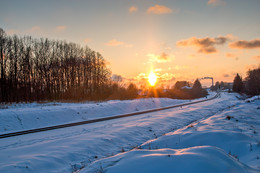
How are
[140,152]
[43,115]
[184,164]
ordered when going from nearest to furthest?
[184,164]
[140,152]
[43,115]

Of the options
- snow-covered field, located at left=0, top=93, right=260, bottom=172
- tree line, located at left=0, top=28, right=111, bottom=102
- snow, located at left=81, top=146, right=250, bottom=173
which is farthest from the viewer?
tree line, located at left=0, top=28, right=111, bottom=102

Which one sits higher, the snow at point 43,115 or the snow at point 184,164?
the snow at point 184,164

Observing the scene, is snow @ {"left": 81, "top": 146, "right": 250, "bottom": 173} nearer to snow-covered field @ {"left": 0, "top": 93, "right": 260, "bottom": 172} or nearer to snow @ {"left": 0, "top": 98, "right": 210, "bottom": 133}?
snow-covered field @ {"left": 0, "top": 93, "right": 260, "bottom": 172}

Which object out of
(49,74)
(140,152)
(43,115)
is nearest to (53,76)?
(49,74)

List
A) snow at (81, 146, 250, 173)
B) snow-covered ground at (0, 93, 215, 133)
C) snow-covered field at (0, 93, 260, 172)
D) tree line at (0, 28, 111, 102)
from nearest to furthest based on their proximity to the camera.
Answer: snow at (81, 146, 250, 173)
snow-covered field at (0, 93, 260, 172)
snow-covered ground at (0, 93, 215, 133)
tree line at (0, 28, 111, 102)

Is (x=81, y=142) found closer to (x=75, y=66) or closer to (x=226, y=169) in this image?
(x=226, y=169)

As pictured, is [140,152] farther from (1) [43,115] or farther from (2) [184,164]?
(1) [43,115]

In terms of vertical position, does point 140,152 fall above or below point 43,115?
above

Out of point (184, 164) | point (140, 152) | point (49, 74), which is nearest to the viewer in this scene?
point (184, 164)

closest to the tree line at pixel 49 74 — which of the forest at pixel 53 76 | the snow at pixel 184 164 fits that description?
the forest at pixel 53 76

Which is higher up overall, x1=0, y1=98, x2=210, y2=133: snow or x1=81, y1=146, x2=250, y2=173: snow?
x1=81, y1=146, x2=250, y2=173: snow

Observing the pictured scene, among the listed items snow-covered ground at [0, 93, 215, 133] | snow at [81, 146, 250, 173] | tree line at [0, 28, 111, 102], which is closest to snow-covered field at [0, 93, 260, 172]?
Answer: snow at [81, 146, 250, 173]

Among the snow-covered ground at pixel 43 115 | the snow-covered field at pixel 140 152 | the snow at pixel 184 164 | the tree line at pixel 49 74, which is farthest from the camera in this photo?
the tree line at pixel 49 74

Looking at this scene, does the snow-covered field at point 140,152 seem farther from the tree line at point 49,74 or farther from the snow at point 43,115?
the tree line at point 49,74
